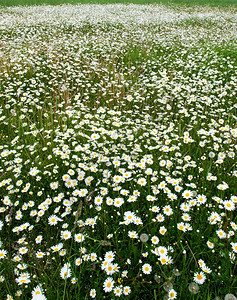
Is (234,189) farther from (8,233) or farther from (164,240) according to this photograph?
(8,233)

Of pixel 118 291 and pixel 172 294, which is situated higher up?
pixel 172 294

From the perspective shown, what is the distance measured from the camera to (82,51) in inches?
299

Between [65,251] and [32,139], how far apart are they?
6.97 ft

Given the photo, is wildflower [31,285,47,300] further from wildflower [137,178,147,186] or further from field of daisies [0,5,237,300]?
wildflower [137,178,147,186]

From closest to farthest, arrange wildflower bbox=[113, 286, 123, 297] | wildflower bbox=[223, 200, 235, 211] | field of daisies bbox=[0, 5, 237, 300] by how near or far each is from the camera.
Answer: wildflower bbox=[113, 286, 123, 297], field of daisies bbox=[0, 5, 237, 300], wildflower bbox=[223, 200, 235, 211]

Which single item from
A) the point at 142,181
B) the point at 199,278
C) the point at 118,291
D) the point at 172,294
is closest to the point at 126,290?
the point at 118,291

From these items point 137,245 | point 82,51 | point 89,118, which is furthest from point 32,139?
point 82,51

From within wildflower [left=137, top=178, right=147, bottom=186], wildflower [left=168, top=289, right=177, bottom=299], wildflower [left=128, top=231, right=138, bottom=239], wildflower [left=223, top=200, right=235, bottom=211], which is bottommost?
wildflower [left=128, top=231, right=138, bottom=239]

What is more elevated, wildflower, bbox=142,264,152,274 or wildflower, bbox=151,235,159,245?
wildflower, bbox=151,235,159,245

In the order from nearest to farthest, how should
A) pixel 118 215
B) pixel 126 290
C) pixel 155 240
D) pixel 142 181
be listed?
pixel 126 290 → pixel 155 240 → pixel 118 215 → pixel 142 181

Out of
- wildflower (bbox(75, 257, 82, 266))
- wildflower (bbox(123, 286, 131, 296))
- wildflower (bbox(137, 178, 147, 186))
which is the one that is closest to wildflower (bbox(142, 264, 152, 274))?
wildflower (bbox(123, 286, 131, 296))

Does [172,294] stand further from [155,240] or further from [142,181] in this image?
[142,181]

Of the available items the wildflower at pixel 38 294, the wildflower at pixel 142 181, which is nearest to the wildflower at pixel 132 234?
the wildflower at pixel 142 181

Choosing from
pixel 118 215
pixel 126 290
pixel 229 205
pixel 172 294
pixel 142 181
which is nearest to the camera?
pixel 172 294
